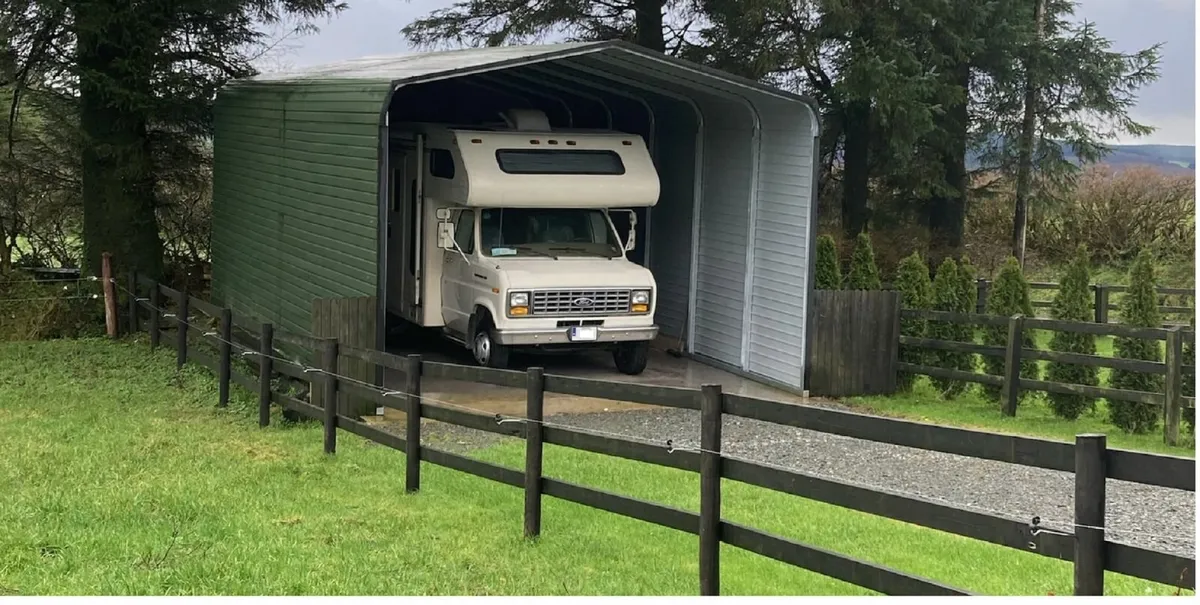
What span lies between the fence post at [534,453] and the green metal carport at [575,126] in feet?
17.8

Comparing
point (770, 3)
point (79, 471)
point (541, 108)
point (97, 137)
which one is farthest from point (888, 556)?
point (770, 3)

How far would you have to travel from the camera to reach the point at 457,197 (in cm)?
1438

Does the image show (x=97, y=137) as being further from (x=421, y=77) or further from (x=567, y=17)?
(x=567, y=17)

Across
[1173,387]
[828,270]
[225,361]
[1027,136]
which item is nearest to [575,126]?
[828,270]

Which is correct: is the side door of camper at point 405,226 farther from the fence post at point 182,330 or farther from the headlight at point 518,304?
the fence post at point 182,330

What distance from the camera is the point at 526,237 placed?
Answer: 1480 centimetres

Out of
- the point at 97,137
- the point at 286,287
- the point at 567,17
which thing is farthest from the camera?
the point at 567,17

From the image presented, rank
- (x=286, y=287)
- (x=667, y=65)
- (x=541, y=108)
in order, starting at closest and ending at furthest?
(x=667, y=65) < (x=286, y=287) < (x=541, y=108)

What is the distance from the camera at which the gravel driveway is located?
30.3ft

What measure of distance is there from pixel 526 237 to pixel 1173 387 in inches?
268

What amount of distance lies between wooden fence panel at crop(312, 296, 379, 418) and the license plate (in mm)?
2380

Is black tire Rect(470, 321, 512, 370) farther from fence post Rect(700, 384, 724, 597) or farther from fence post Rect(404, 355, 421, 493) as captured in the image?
fence post Rect(700, 384, 724, 597)

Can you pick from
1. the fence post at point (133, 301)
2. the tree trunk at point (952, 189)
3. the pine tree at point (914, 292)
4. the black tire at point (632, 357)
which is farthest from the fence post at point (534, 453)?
the tree trunk at point (952, 189)

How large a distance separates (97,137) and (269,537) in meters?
13.5
